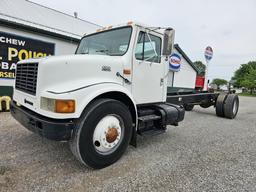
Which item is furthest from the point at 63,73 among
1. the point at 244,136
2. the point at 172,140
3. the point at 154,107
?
the point at 244,136

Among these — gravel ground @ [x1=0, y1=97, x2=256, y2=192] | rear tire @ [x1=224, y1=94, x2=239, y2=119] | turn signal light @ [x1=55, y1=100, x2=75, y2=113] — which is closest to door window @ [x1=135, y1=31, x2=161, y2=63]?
turn signal light @ [x1=55, y1=100, x2=75, y2=113]

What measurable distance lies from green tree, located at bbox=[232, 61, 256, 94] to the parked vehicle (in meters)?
48.8

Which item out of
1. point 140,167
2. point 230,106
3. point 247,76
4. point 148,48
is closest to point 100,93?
point 140,167

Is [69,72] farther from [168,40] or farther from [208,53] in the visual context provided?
[208,53]

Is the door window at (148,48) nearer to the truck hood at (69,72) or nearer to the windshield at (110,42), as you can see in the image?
the windshield at (110,42)

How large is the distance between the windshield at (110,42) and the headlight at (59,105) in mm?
1307

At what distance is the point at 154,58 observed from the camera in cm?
346

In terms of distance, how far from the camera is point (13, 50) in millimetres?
6281

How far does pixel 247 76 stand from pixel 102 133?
2332 inches

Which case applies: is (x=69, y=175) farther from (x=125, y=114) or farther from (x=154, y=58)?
(x=154, y=58)

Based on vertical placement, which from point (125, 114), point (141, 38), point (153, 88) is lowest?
point (125, 114)

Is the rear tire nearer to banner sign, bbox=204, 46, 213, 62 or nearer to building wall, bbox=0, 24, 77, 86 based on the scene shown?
banner sign, bbox=204, 46, 213, 62

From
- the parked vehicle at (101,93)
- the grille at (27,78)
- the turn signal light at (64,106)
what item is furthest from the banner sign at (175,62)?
the turn signal light at (64,106)

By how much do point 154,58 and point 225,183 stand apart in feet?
7.81
